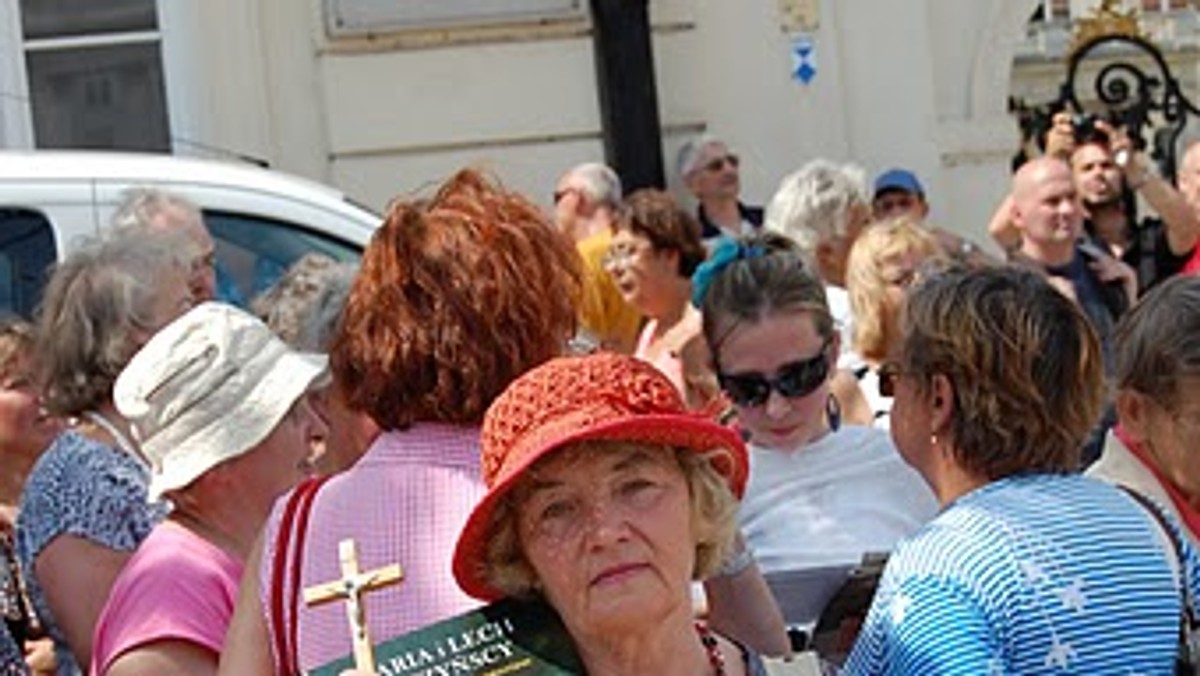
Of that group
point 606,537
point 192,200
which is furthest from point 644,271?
point 606,537

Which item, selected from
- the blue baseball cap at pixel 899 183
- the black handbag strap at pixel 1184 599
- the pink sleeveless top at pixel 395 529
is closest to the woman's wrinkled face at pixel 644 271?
the blue baseball cap at pixel 899 183

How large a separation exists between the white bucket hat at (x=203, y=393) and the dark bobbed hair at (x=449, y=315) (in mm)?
441

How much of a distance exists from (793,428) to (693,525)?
5.72 feet

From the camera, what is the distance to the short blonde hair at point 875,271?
21.3 feet

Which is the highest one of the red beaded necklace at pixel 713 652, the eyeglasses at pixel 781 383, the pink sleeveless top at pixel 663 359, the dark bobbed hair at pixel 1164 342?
the dark bobbed hair at pixel 1164 342

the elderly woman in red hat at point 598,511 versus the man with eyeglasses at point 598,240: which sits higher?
the elderly woman in red hat at point 598,511

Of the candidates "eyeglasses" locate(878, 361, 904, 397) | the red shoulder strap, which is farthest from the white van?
the red shoulder strap

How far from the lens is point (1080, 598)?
3527 millimetres

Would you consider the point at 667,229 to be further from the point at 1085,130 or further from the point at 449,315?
the point at 449,315

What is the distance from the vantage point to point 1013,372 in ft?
12.0

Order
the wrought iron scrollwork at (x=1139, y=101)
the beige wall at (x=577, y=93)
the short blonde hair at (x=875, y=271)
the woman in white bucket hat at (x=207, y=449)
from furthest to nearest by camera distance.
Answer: the wrought iron scrollwork at (x=1139, y=101) < the beige wall at (x=577, y=93) < the short blonde hair at (x=875, y=271) < the woman in white bucket hat at (x=207, y=449)

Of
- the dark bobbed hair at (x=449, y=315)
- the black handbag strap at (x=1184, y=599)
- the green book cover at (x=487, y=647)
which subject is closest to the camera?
the green book cover at (x=487, y=647)

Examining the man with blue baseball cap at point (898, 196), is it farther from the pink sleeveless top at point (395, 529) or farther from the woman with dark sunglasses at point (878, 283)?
the pink sleeveless top at point (395, 529)

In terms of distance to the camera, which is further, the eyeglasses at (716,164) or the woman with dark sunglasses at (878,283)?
the eyeglasses at (716,164)
